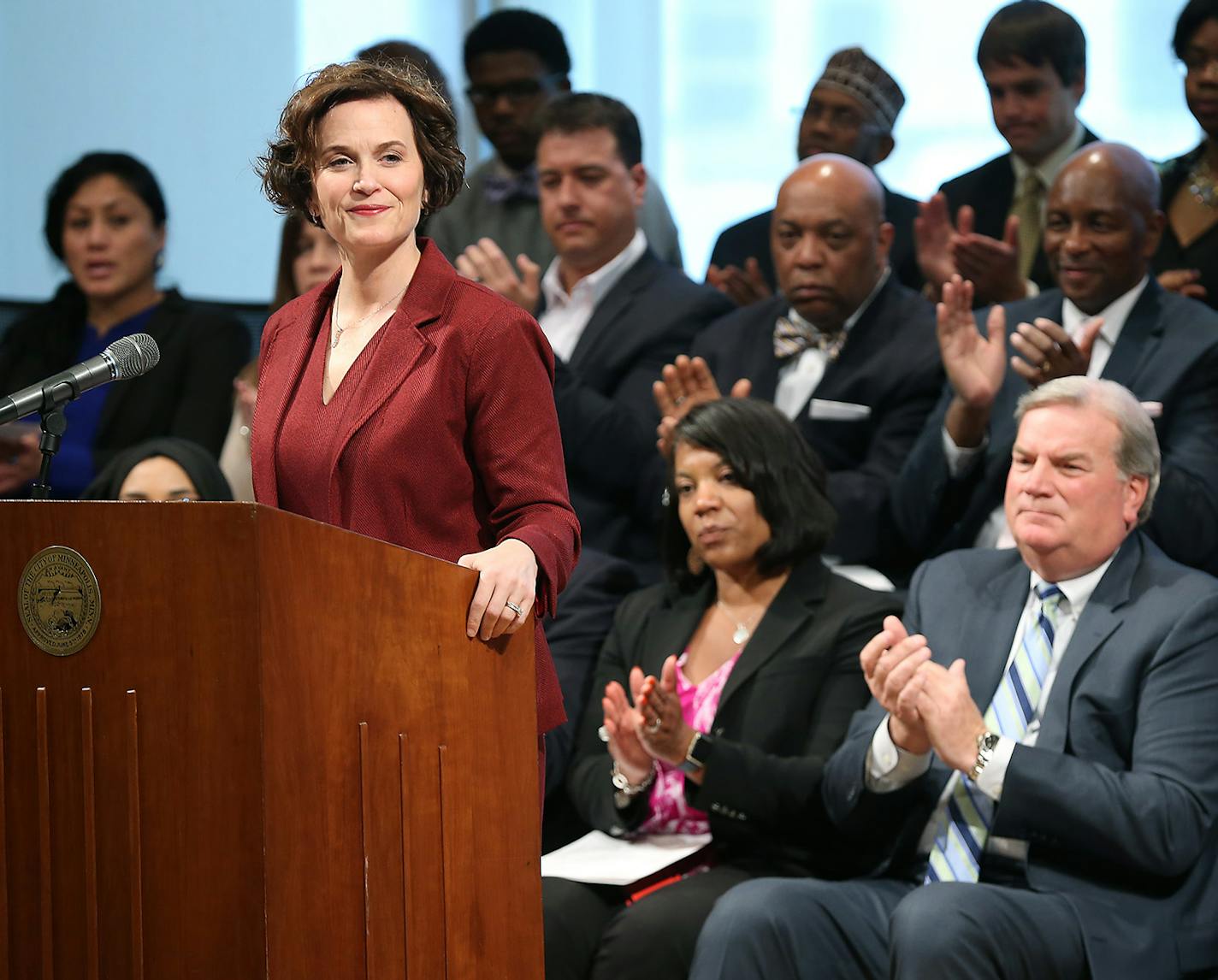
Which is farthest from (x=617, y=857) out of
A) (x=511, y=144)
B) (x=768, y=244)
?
(x=511, y=144)

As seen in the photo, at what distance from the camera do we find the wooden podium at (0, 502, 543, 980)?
1484 millimetres

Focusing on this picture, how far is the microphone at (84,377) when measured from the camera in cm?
177

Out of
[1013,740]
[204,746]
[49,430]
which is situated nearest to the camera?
[204,746]

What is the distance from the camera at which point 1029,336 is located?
3197 mm

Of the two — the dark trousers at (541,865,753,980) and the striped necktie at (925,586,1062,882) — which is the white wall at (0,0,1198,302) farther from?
the dark trousers at (541,865,753,980)

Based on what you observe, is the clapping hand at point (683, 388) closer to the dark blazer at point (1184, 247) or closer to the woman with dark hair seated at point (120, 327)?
the dark blazer at point (1184, 247)

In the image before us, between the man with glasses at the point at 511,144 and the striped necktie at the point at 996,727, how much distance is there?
2.04 meters

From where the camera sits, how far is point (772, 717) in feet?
9.63

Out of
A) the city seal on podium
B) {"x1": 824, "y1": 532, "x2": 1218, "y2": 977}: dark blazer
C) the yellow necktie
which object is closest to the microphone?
the city seal on podium

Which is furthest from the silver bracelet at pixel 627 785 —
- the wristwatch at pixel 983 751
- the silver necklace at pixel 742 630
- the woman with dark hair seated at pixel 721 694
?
the wristwatch at pixel 983 751

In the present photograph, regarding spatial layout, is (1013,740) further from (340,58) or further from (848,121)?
(340,58)

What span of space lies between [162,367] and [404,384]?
260 centimetres

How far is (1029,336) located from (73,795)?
7.20 ft

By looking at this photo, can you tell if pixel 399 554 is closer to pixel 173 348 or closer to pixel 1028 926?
pixel 1028 926
